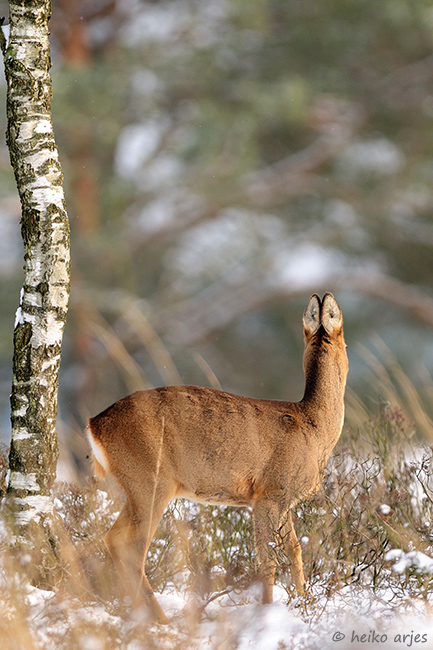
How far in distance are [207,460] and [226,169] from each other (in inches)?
347

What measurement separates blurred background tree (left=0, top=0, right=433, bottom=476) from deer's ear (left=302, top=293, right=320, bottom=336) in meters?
7.22

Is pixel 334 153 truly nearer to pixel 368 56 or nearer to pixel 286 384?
pixel 368 56

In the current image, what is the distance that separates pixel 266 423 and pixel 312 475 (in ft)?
0.96

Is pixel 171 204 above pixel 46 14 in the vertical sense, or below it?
above

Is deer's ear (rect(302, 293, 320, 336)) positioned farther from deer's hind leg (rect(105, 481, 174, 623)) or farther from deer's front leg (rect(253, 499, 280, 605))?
deer's hind leg (rect(105, 481, 174, 623))

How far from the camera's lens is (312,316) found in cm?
393

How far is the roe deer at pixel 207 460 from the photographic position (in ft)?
10.9

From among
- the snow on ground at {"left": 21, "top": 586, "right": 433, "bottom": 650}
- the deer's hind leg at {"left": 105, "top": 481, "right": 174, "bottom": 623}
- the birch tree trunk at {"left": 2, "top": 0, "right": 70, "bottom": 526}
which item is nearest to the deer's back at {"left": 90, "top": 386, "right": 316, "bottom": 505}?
the deer's hind leg at {"left": 105, "top": 481, "right": 174, "bottom": 623}

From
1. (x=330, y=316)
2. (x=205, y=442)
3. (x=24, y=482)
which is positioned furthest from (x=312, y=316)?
(x=24, y=482)

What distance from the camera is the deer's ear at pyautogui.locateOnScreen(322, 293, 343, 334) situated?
3.85m

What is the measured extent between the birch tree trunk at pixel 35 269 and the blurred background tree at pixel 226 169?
713 cm

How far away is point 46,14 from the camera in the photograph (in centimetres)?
365

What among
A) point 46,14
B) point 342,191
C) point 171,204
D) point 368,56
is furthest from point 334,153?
point 46,14

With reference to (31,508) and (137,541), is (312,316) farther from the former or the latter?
(31,508)
